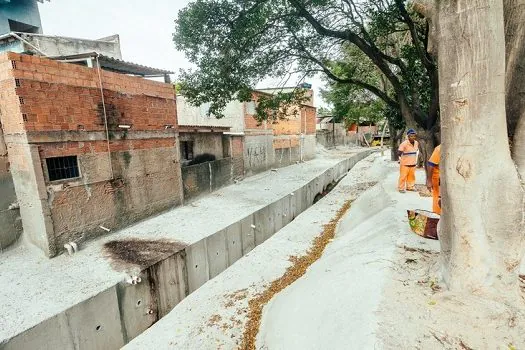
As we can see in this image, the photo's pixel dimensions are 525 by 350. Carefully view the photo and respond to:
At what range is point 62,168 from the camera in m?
7.27

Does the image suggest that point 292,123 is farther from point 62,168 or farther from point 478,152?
point 478,152

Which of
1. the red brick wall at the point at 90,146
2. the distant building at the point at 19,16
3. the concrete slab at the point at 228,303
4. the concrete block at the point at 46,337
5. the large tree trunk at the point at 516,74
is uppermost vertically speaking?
the distant building at the point at 19,16

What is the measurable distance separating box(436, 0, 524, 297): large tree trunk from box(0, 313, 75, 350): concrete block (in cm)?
600

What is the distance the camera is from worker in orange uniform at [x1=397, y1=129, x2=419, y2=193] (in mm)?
8984

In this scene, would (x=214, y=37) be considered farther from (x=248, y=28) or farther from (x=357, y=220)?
(x=357, y=220)

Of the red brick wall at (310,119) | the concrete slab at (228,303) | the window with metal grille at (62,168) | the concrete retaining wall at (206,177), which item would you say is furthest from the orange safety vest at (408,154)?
the red brick wall at (310,119)

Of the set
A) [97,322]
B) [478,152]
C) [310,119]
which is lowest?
[97,322]

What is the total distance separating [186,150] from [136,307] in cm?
808

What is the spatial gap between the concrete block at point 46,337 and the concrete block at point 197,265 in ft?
9.01

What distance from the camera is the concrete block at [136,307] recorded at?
564 cm

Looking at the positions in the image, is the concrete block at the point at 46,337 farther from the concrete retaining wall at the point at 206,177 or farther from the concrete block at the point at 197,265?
the concrete retaining wall at the point at 206,177

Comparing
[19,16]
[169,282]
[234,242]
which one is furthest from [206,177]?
[19,16]

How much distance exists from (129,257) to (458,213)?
667cm

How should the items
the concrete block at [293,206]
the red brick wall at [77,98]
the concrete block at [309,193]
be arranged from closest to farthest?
the red brick wall at [77,98]
the concrete block at [293,206]
the concrete block at [309,193]
